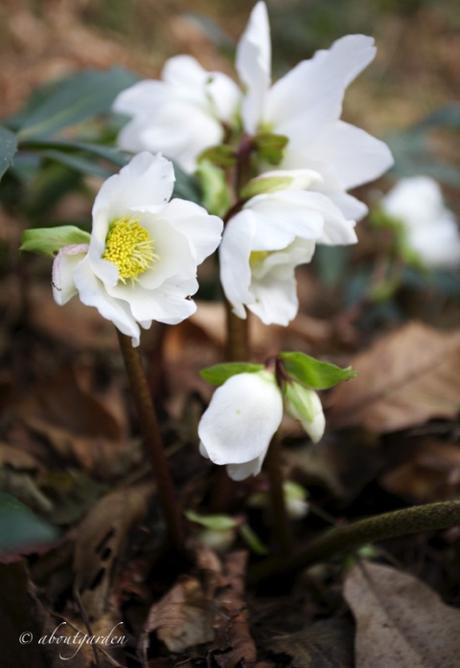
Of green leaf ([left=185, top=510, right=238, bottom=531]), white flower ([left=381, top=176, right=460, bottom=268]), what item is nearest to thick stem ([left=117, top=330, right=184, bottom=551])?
→ green leaf ([left=185, top=510, right=238, bottom=531])

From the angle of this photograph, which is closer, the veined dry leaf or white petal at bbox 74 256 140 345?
white petal at bbox 74 256 140 345

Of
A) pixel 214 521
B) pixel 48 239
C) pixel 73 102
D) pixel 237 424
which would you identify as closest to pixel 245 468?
pixel 237 424

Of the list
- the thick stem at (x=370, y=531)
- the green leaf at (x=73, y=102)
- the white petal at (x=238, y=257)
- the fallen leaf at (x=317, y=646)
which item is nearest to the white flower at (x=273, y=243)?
the white petal at (x=238, y=257)

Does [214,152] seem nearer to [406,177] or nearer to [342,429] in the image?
[342,429]

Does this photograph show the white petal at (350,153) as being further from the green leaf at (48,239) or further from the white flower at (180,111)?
the green leaf at (48,239)

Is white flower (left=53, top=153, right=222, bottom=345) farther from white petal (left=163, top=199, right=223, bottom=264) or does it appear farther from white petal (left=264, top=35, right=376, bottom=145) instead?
white petal (left=264, top=35, right=376, bottom=145)

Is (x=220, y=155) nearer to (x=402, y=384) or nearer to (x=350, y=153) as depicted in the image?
(x=350, y=153)

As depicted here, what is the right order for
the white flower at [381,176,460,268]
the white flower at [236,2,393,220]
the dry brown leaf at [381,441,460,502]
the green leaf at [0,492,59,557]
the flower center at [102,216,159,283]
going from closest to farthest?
the green leaf at [0,492,59,557], the flower center at [102,216,159,283], the white flower at [236,2,393,220], the dry brown leaf at [381,441,460,502], the white flower at [381,176,460,268]
